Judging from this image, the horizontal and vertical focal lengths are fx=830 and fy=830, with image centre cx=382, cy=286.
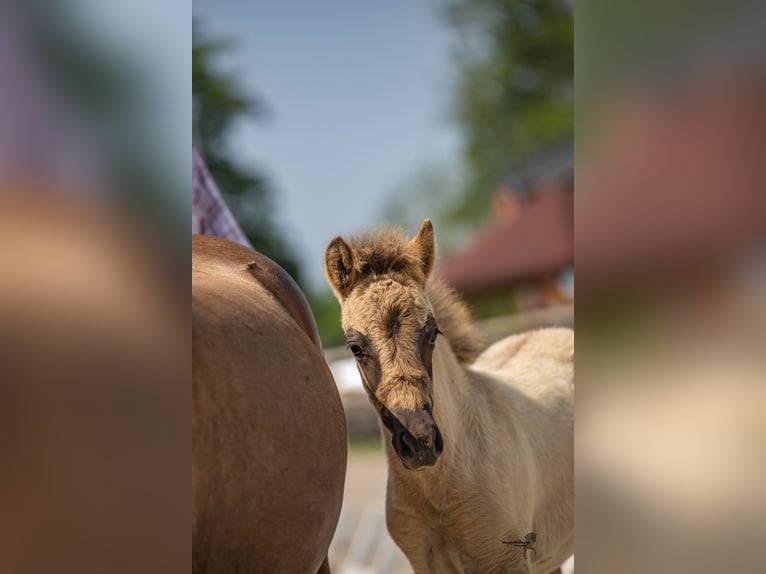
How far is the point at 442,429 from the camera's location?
2568 millimetres

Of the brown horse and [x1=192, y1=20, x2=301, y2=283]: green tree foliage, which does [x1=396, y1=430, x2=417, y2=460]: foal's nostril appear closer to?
the brown horse

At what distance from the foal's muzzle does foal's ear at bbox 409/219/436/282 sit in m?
0.59

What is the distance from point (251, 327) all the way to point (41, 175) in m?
0.67

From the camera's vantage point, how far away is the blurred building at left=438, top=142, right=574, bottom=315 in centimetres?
1534

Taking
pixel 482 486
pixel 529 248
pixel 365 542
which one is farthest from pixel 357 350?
pixel 529 248

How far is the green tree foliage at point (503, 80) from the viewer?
28891mm

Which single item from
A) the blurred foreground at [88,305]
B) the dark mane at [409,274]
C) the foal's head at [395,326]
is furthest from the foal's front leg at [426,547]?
the blurred foreground at [88,305]

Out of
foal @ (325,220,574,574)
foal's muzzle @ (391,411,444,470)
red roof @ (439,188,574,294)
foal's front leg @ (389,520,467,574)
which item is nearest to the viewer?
foal's muzzle @ (391,411,444,470)

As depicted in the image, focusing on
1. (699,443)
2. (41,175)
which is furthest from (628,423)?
(41,175)

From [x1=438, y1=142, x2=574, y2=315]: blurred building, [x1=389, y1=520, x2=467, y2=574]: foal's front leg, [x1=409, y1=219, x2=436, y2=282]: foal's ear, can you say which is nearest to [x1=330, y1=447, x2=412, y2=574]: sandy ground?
[x1=389, y1=520, x2=467, y2=574]: foal's front leg

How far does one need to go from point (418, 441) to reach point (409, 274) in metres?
0.59

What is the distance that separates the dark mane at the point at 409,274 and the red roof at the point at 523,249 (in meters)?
11.9

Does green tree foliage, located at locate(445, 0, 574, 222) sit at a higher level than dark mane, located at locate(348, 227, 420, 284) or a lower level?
lower

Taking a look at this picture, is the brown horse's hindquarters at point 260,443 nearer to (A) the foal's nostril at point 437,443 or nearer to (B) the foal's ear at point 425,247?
(A) the foal's nostril at point 437,443
